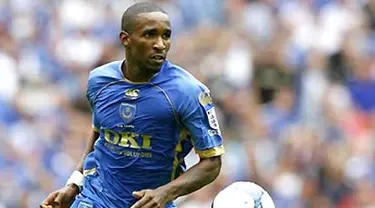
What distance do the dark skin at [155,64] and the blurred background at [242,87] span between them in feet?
18.2

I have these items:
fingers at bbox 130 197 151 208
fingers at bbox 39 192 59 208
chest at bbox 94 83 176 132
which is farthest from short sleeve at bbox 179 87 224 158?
fingers at bbox 39 192 59 208

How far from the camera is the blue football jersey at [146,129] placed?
26.9ft

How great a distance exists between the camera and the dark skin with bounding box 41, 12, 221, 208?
8.11 metres

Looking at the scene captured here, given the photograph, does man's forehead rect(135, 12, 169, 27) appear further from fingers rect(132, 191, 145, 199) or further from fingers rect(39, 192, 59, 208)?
fingers rect(39, 192, 59, 208)

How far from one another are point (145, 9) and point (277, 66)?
835 cm

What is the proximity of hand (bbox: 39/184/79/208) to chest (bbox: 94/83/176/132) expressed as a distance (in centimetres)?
62

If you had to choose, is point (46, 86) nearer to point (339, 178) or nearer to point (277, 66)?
point (277, 66)

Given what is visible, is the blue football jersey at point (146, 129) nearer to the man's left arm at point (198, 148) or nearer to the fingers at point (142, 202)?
the man's left arm at point (198, 148)

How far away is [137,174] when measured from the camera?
842cm

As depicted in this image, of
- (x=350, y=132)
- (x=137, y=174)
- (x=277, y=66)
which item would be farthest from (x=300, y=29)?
(x=137, y=174)

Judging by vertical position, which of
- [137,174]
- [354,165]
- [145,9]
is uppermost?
[145,9]

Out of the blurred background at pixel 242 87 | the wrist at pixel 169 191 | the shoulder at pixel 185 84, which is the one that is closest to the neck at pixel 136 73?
the shoulder at pixel 185 84

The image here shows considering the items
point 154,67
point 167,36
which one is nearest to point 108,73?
point 154,67

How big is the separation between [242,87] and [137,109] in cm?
775
